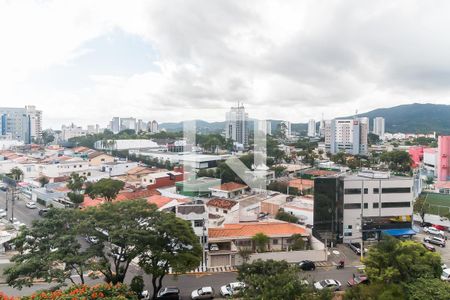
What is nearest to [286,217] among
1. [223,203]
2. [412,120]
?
[223,203]

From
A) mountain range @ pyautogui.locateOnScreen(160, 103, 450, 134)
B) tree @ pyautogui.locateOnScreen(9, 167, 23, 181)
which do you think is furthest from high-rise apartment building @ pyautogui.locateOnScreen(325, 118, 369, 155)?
tree @ pyautogui.locateOnScreen(9, 167, 23, 181)

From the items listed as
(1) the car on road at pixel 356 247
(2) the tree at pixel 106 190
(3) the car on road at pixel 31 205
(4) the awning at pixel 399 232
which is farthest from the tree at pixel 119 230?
(3) the car on road at pixel 31 205

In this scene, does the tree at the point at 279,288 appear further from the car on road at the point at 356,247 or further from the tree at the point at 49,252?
the car on road at the point at 356,247

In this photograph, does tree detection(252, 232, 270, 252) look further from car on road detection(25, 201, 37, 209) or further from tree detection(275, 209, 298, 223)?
car on road detection(25, 201, 37, 209)

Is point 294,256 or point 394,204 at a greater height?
point 394,204

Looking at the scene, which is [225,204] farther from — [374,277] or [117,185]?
[374,277]

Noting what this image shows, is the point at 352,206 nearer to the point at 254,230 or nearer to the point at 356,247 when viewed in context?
the point at 356,247

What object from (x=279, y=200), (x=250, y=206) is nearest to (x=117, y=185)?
(x=250, y=206)
